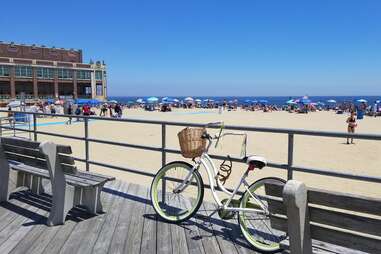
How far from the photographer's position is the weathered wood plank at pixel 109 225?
140 inches

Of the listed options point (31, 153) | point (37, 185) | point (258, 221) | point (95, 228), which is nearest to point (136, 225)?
point (95, 228)

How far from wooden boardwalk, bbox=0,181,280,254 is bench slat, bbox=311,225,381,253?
1.42 metres

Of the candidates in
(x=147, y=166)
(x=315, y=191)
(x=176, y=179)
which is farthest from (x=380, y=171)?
(x=315, y=191)

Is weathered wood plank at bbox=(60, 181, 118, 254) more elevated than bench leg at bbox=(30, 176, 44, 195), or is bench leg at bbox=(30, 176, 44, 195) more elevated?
bench leg at bbox=(30, 176, 44, 195)

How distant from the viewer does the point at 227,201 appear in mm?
3846

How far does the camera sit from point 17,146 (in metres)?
4.59

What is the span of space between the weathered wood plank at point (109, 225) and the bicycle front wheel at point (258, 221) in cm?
130

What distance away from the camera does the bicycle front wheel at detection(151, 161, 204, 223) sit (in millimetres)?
4133

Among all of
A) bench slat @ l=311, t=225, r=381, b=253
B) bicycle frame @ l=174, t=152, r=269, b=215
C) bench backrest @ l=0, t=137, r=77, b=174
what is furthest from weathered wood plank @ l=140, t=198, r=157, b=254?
bench slat @ l=311, t=225, r=381, b=253

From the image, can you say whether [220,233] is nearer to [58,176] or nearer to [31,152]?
[58,176]

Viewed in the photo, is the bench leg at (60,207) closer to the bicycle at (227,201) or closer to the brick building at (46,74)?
the bicycle at (227,201)

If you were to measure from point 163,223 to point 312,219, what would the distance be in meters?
2.36

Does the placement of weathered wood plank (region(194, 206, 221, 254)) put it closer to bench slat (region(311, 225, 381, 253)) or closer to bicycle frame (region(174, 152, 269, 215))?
bicycle frame (region(174, 152, 269, 215))

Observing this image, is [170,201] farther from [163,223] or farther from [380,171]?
[380,171]
